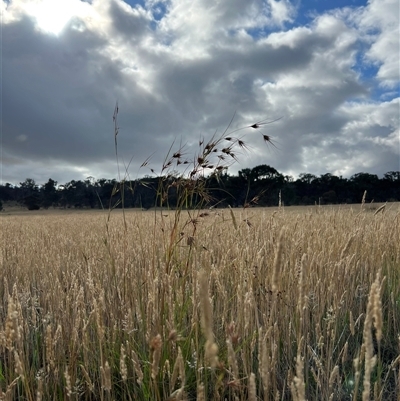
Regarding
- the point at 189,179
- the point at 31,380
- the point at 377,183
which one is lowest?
the point at 31,380

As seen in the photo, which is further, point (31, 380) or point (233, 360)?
point (31, 380)

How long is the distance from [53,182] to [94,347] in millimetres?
74882

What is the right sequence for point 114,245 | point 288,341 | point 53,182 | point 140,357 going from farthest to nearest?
point 53,182 < point 114,245 < point 288,341 < point 140,357

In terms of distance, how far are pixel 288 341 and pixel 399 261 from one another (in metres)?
2.32

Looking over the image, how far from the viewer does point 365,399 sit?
1.01 meters

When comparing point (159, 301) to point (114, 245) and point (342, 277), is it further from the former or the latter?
point (114, 245)

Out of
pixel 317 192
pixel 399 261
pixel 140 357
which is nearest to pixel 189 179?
pixel 140 357

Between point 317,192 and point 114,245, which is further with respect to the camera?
point 317,192

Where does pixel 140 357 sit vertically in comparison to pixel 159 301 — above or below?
below

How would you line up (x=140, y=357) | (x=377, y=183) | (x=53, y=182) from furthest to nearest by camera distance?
(x=53, y=182) → (x=377, y=183) → (x=140, y=357)

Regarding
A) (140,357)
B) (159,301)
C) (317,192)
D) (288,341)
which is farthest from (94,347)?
(317,192)

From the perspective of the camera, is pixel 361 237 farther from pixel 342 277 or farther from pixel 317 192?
pixel 317 192

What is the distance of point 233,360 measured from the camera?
109 centimetres

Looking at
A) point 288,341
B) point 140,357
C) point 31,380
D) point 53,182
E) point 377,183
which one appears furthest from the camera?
point 53,182
